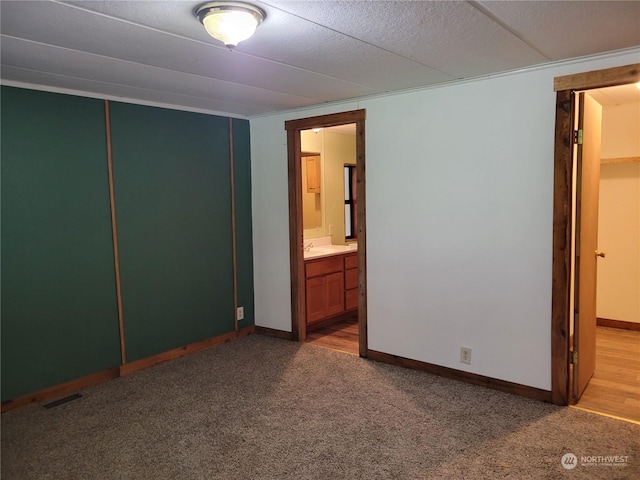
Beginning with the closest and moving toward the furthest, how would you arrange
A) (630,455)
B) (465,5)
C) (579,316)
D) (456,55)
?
(465,5) < (630,455) < (456,55) < (579,316)

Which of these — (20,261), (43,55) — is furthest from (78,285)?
(43,55)

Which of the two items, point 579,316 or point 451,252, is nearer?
point 579,316

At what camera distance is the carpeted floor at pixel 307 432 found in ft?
8.32

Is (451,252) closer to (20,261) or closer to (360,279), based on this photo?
(360,279)

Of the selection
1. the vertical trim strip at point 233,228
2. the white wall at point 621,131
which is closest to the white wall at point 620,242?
the white wall at point 621,131

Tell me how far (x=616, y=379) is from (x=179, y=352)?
3632 mm

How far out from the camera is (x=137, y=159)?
13.0ft

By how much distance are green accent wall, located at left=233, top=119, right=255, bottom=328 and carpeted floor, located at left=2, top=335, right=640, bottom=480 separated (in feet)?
3.97

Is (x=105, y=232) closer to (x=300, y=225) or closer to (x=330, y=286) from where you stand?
(x=300, y=225)

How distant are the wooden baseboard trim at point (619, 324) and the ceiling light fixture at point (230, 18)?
4.83 meters

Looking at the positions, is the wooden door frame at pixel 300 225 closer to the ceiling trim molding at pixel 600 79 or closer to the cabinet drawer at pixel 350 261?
the cabinet drawer at pixel 350 261

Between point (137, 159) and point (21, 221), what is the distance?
3.37ft

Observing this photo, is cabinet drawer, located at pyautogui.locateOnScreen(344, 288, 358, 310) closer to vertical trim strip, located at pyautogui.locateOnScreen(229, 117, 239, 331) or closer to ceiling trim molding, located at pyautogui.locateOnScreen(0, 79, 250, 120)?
vertical trim strip, located at pyautogui.locateOnScreen(229, 117, 239, 331)

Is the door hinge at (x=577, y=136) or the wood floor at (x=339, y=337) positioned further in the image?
the wood floor at (x=339, y=337)
